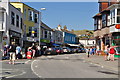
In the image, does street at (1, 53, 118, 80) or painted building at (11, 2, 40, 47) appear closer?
street at (1, 53, 118, 80)

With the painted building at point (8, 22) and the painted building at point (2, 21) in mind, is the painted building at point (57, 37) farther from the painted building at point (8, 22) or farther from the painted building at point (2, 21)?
the painted building at point (2, 21)

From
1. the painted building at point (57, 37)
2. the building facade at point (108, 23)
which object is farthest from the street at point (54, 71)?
the painted building at point (57, 37)

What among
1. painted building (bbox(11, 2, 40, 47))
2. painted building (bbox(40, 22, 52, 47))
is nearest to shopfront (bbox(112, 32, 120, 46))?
painted building (bbox(11, 2, 40, 47))

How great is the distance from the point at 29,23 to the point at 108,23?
1852cm

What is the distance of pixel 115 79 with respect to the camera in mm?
11289

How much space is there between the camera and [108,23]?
32.8 m

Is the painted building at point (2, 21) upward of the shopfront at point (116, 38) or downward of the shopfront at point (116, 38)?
upward

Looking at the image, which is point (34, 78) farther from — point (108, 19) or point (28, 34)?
point (28, 34)

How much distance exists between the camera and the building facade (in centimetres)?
2928

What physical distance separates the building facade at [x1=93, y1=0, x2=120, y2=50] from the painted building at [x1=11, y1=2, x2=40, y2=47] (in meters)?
12.8

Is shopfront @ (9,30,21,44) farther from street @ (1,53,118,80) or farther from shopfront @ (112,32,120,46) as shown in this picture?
street @ (1,53,118,80)

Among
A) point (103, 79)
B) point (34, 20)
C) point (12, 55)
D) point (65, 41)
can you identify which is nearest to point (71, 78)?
point (103, 79)

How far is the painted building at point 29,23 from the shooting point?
44.0 meters

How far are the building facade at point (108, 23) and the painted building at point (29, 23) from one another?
1276cm
